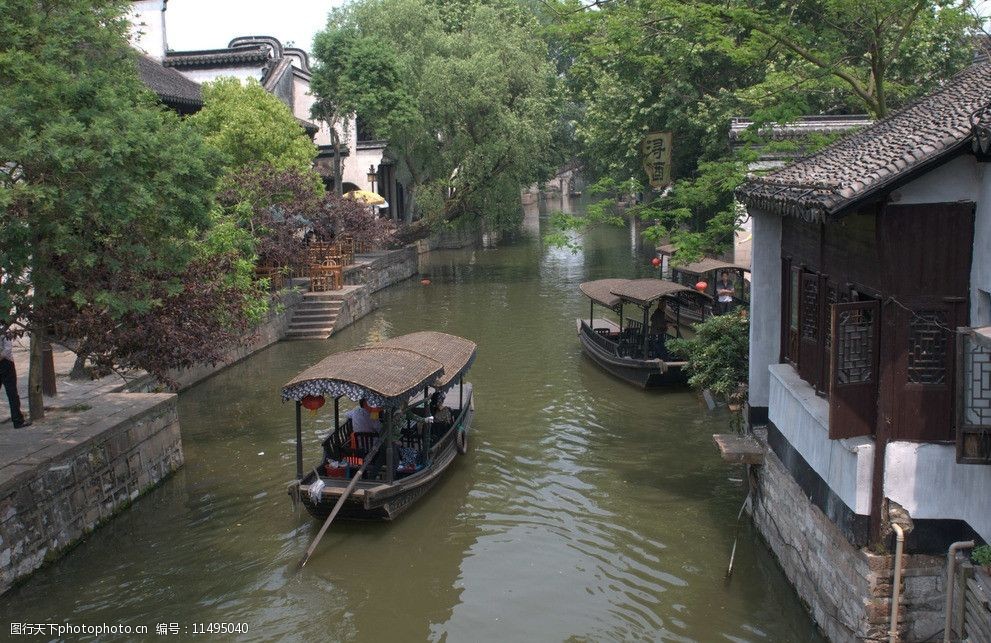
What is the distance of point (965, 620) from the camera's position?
6.39 meters

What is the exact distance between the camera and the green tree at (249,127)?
75.8ft

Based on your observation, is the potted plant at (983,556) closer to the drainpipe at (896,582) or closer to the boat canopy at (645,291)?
the drainpipe at (896,582)

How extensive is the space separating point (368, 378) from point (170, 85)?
18033 millimetres

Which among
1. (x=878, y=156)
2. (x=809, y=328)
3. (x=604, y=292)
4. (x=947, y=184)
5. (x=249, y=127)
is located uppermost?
(x=249, y=127)

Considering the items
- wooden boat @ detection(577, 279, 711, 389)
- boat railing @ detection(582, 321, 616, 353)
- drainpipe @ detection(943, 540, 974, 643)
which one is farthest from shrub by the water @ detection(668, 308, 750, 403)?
drainpipe @ detection(943, 540, 974, 643)

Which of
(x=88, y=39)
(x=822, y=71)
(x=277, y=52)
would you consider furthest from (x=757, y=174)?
(x=277, y=52)

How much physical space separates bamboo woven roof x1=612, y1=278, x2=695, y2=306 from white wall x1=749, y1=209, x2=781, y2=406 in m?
7.05

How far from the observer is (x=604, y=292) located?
776 inches

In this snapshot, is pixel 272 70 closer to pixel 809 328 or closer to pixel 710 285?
pixel 710 285

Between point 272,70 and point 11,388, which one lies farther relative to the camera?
point 272,70

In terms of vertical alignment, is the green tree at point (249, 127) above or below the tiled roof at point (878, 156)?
above

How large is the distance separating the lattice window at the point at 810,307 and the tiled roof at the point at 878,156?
98 centimetres

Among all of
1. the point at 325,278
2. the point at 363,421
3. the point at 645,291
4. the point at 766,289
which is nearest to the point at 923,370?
the point at 766,289

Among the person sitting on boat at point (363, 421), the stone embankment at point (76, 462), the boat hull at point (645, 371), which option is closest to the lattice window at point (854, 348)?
the person sitting on boat at point (363, 421)
